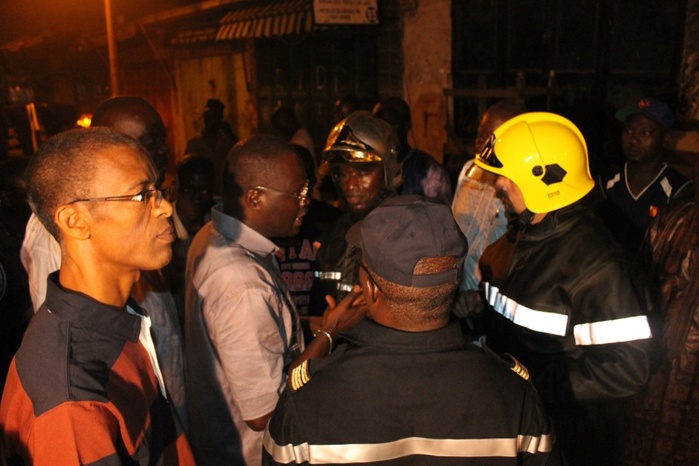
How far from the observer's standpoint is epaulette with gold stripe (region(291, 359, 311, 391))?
68.3 inches

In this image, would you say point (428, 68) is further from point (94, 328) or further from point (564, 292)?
point (94, 328)

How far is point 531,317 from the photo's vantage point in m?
2.72

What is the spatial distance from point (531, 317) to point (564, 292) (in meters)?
0.20

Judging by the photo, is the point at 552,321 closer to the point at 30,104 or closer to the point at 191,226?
the point at 191,226

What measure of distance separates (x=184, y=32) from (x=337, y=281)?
1367 cm

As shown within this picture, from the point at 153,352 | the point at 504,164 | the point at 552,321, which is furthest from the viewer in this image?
the point at 504,164

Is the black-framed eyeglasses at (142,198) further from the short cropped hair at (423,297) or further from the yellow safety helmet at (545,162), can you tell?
the yellow safety helmet at (545,162)

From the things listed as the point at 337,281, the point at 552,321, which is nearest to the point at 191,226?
the point at 337,281

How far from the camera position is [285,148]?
114 inches

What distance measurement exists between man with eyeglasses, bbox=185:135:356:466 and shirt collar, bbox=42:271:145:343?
631mm

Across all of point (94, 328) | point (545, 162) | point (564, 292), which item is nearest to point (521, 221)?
point (545, 162)

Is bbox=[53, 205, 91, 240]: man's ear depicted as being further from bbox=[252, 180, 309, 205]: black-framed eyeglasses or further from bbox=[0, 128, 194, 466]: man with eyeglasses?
bbox=[252, 180, 309, 205]: black-framed eyeglasses

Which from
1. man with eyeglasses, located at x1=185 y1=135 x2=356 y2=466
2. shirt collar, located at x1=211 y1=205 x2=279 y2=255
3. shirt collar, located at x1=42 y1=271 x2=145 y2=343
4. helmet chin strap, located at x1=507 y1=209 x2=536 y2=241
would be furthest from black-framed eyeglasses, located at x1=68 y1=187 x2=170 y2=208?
helmet chin strap, located at x1=507 y1=209 x2=536 y2=241

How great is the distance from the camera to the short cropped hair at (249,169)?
9.10 feet
